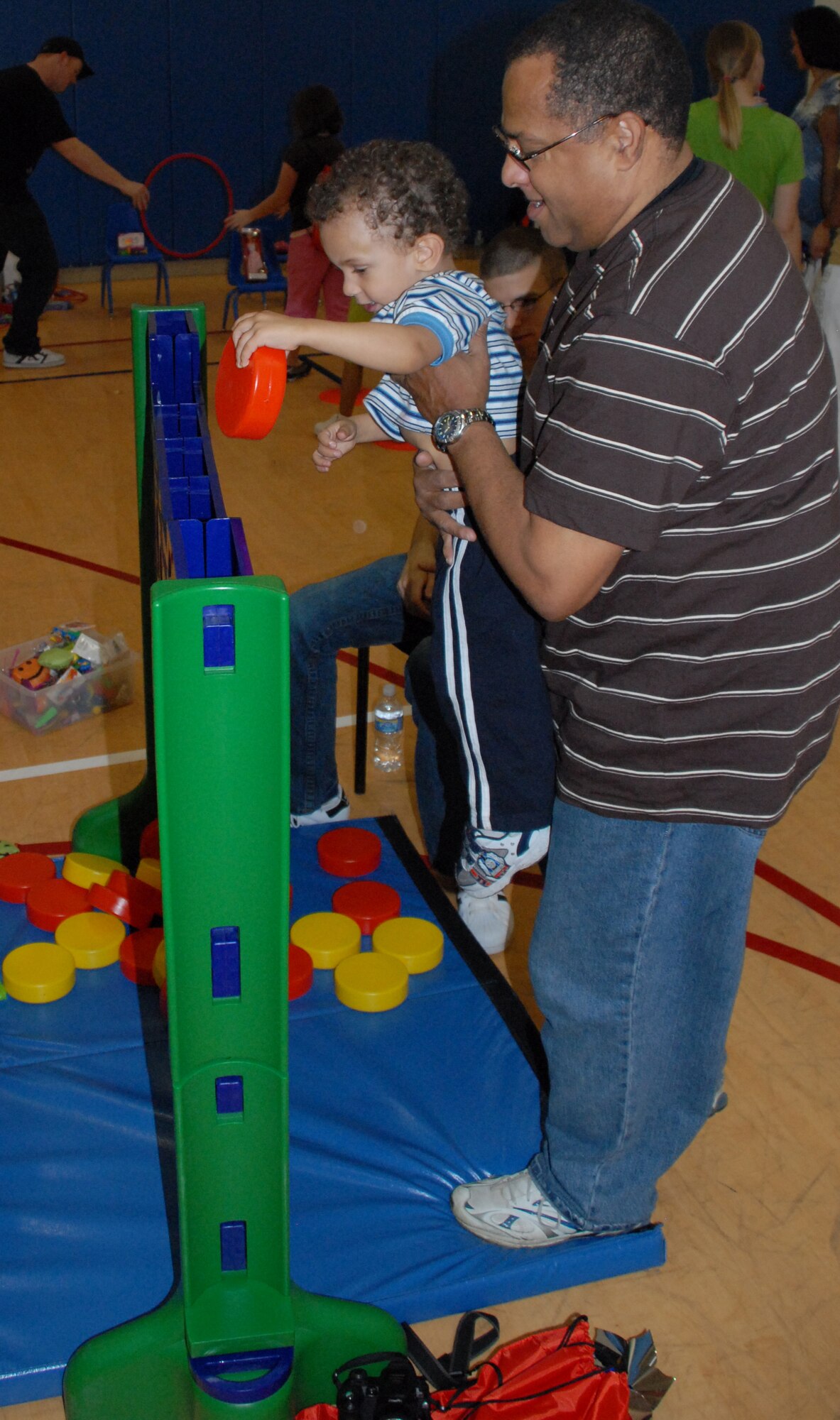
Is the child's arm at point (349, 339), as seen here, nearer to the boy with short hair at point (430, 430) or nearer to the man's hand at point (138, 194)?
the boy with short hair at point (430, 430)

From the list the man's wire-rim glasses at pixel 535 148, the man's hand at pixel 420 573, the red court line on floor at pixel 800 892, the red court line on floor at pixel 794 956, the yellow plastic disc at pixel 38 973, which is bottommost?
the red court line on floor at pixel 800 892

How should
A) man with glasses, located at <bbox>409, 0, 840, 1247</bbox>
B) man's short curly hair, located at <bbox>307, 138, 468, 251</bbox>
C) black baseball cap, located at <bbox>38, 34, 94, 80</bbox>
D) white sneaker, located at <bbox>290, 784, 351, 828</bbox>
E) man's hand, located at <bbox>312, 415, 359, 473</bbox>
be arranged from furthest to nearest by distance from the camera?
black baseball cap, located at <bbox>38, 34, 94, 80</bbox> < white sneaker, located at <bbox>290, 784, 351, 828</bbox> < man's hand, located at <bbox>312, 415, 359, 473</bbox> < man's short curly hair, located at <bbox>307, 138, 468, 251</bbox> < man with glasses, located at <bbox>409, 0, 840, 1247</bbox>

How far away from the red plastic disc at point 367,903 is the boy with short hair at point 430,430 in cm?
36

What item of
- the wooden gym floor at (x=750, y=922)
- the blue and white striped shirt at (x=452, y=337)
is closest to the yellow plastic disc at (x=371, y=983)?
the wooden gym floor at (x=750, y=922)

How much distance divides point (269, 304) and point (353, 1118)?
6.81 meters

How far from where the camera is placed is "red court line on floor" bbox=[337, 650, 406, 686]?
11.5 feet

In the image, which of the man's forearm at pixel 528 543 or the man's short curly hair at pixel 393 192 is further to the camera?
the man's short curly hair at pixel 393 192

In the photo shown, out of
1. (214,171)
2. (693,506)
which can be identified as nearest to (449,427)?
(693,506)

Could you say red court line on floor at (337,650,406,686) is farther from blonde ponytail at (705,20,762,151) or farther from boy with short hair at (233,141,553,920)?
blonde ponytail at (705,20,762,151)

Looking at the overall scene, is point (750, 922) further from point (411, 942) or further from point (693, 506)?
point (693, 506)

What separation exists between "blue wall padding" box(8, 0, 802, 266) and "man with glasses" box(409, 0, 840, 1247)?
734cm

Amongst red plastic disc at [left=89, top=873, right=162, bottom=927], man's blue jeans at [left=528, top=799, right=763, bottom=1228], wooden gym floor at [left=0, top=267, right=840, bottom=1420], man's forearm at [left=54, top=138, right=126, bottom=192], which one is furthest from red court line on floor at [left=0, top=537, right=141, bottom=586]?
man's forearm at [left=54, top=138, right=126, bottom=192]

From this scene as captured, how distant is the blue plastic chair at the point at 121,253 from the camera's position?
760cm

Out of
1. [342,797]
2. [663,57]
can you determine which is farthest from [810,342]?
[342,797]
